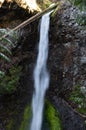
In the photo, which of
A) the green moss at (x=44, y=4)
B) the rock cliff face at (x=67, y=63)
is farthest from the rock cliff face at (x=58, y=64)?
the green moss at (x=44, y=4)

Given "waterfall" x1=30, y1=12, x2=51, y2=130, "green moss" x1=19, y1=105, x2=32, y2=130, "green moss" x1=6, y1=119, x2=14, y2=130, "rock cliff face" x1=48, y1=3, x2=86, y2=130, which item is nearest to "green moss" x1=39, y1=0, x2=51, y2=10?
"waterfall" x1=30, y1=12, x2=51, y2=130

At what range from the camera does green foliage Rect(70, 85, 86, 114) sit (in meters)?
7.36

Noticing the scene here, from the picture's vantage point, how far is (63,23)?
9328 millimetres

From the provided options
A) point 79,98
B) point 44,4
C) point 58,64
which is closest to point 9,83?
point 58,64

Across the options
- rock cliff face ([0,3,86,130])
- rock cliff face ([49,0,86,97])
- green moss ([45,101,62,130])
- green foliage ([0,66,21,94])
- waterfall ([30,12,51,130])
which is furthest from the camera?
green foliage ([0,66,21,94])

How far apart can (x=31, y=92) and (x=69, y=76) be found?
1387 mm

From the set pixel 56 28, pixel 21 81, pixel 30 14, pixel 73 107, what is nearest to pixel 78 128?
pixel 73 107

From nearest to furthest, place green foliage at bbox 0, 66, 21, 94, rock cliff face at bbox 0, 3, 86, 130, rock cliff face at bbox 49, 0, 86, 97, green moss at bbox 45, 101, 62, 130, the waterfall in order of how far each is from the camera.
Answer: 1. green moss at bbox 45, 101, 62, 130
2. rock cliff face at bbox 0, 3, 86, 130
3. rock cliff face at bbox 49, 0, 86, 97
4. the waterfall
5. green foliage at bbox 0, 66, 21, 94

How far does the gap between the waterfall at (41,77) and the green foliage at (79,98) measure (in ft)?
3.39

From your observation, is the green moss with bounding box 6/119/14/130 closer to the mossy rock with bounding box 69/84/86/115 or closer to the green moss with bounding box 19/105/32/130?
the green moss with bounding box 19/105/32/130

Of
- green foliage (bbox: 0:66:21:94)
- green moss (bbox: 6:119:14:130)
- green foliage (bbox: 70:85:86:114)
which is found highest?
green foliage (bbox: 0:66:21:94)

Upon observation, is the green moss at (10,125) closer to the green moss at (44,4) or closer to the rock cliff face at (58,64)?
the rock cliff face at (58,64)

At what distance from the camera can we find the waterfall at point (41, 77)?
8573 mm

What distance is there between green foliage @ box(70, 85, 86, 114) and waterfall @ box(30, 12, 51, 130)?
3.39ft
